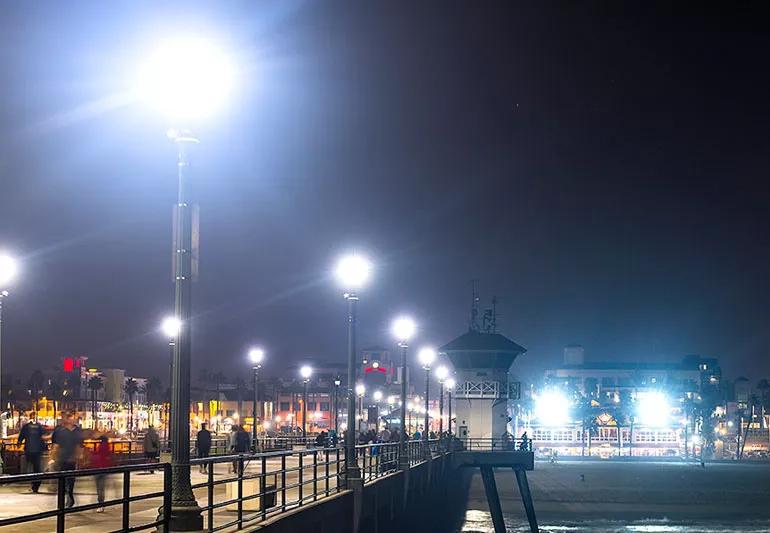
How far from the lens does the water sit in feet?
251

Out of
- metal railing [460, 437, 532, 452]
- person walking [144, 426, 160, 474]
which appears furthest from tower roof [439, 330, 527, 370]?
person walking [144, 426, 160, 474]

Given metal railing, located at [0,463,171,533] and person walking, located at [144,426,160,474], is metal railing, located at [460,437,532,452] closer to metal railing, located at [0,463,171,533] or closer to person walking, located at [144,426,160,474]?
person walking, located at [144,426,160,474]

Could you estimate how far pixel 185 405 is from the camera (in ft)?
53.7

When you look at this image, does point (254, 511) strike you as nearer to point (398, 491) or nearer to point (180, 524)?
point (180, 524)

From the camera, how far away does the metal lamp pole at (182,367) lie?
1628cm

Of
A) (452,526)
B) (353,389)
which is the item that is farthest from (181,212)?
(452,526)

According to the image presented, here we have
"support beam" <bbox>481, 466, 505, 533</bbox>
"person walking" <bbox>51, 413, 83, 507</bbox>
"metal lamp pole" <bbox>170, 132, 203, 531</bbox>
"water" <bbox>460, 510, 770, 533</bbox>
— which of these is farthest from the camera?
"water" <bbox>460, 510, 770, 533</bbox>

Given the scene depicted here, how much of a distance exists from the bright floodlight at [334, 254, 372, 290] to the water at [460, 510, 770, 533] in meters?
42.2

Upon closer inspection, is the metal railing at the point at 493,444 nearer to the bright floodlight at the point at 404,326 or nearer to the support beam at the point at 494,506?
the support beam at the point at 494,506

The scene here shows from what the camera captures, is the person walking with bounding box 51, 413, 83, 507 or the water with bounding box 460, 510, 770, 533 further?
the water with bounding box 460, 510, 770, 533

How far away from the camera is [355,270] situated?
3198 cm

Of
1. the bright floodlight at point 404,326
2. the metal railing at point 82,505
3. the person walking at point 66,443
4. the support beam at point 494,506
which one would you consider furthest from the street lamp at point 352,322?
the support beam at point 494,506

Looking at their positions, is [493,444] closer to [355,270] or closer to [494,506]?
[494,506]

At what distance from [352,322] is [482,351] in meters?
64.4
